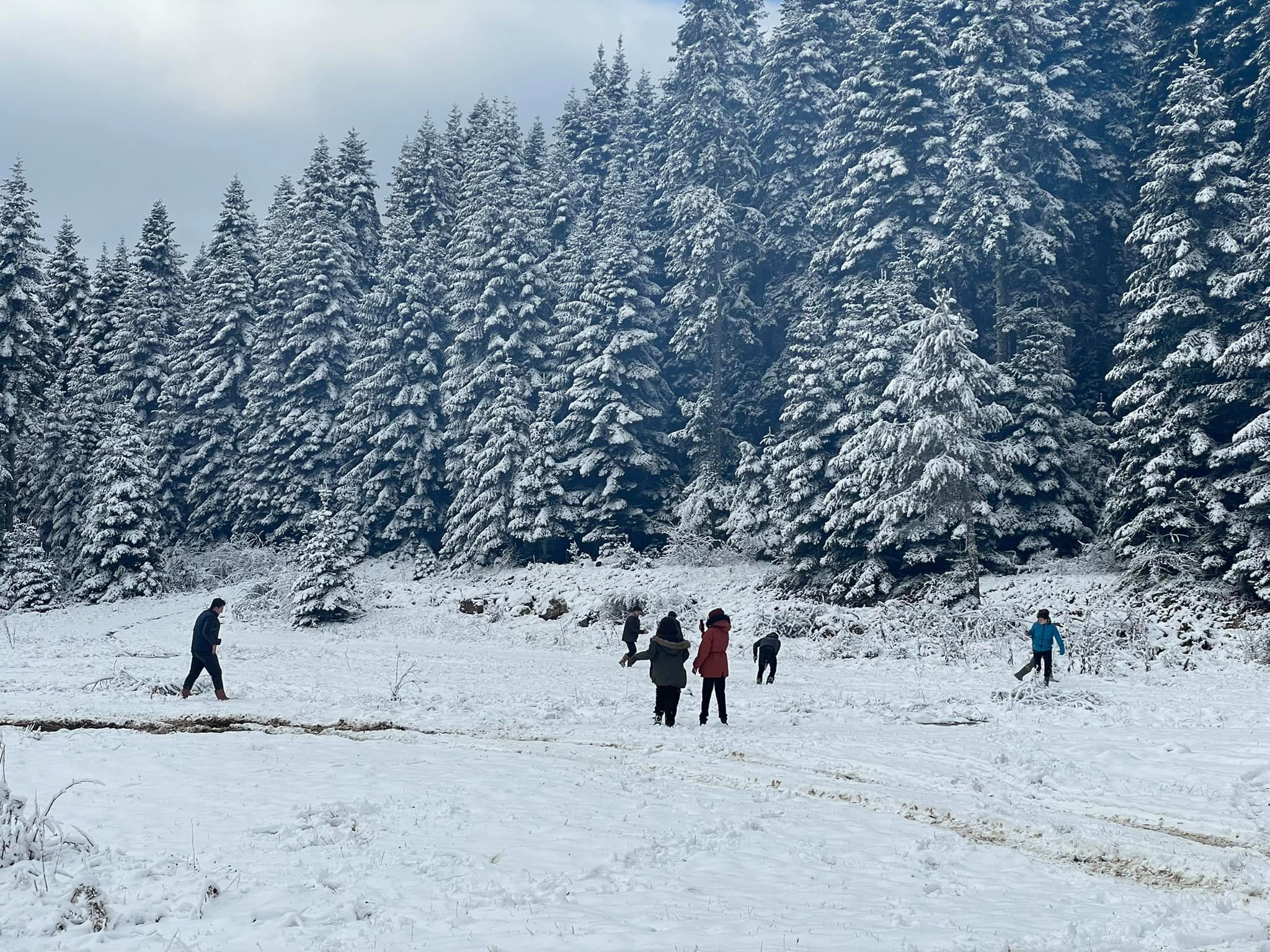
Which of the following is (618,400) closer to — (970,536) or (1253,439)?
(970,536)

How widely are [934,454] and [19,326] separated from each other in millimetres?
36527

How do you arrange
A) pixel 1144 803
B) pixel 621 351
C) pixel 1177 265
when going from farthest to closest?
pixel 621 351, pixel 1177 265, pixel 1144 803

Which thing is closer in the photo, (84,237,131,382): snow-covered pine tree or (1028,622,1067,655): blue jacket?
(1028,622,1067,655): blue jacket

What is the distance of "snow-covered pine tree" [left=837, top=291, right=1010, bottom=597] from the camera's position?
2419 centimetres

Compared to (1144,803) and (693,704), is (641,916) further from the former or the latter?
(693,704)

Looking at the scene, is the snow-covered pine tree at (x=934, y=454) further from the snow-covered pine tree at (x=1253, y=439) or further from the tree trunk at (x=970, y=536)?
the snow-covered pine tree at (x=1253, y=439)

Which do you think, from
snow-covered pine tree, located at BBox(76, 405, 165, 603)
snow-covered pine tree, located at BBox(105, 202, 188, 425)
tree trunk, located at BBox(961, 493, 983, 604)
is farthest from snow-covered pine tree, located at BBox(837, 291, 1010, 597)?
snow-covered pine tree, located at BBox(105, 202, 188, 425)

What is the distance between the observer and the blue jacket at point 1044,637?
1580cm

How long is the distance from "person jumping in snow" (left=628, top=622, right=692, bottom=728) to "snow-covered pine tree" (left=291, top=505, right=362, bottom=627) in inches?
863

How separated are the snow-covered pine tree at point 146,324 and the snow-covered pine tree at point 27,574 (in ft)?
29.5

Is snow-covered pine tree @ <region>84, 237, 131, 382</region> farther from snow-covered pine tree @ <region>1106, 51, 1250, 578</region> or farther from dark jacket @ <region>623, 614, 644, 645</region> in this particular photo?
snow-covered pine tree @ <region>1106, 51, 1250, 578</region>

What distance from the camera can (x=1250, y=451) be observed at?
20.5 metres

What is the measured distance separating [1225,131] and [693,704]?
22.7 m

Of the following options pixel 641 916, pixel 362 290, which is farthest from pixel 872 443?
pixel 362 290
